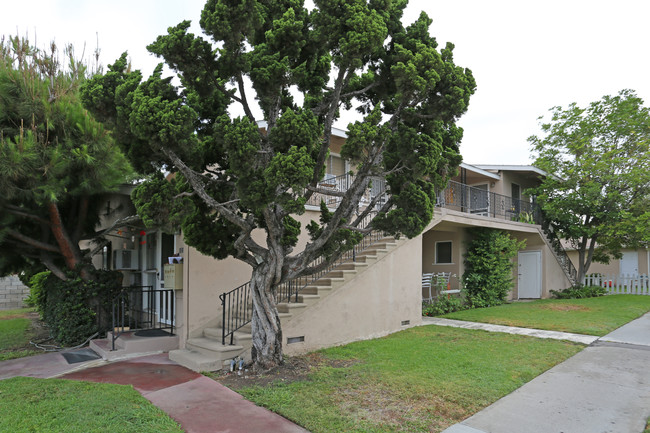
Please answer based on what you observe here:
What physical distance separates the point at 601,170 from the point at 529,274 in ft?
15.9

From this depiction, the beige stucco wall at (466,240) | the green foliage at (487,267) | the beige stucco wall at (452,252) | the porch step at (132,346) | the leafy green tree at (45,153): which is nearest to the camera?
the leafy green tree at (45,153)

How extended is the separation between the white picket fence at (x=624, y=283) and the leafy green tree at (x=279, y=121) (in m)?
15.2

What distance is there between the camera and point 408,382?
18.7 feet

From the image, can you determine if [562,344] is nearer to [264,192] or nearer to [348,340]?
[348,340]

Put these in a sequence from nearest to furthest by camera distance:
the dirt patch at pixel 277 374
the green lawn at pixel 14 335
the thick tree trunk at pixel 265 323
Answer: the dirt patch at pixel 277 374, the thick tree trunk at pixel 265 323, the green lawn at pixel 14 335

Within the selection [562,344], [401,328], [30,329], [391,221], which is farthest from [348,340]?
[30,329]

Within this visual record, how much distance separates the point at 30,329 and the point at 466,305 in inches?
501

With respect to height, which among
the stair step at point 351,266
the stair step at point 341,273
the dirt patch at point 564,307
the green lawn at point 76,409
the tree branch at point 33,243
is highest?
the tree branch at point 33,243

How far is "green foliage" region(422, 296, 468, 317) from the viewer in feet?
39.8

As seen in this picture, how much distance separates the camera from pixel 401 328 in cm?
977

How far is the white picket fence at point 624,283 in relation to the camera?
57.2 ft

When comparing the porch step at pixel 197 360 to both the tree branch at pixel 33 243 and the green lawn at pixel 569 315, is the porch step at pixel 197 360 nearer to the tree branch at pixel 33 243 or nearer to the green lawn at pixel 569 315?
the tree branch at pixel 33 243

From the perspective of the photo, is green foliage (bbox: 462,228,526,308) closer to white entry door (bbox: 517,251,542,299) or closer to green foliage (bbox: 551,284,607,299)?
white entry door (bbox: 517,251,542,299)

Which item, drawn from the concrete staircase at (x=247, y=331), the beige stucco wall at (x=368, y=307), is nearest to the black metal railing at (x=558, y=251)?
the beige stucco wall at (x=368, y=307)
